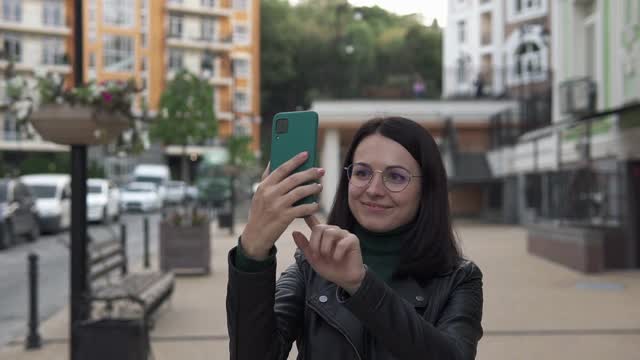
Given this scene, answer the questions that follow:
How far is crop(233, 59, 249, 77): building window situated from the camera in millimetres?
73938

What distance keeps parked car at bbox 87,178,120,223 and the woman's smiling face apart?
29057 mm

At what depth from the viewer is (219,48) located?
239ft

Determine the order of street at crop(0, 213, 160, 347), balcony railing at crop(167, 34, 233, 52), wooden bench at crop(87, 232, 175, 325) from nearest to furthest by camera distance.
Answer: wooden bench at crop(87, 232, 175, 325), street at crop(0, 213, 160, 347), balcony railing at crop(167, 34, 233, 52)

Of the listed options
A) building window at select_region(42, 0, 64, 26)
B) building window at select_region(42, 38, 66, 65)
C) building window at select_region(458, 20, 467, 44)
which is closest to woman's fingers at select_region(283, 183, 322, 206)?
building window at select_region(458, 20, 467, 44)

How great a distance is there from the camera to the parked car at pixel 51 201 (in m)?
25.5

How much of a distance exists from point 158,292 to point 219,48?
65.2 m

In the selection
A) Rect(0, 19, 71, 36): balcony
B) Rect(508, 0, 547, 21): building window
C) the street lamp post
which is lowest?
the street lamp post

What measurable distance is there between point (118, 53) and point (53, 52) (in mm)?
5372

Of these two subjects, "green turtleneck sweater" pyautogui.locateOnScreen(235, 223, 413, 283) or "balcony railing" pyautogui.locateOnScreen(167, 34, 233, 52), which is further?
"balcony railing" pyautogui.locateOnScreen(167, 34, 233, 52)

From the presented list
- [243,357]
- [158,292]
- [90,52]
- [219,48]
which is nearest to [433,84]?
[219,48]

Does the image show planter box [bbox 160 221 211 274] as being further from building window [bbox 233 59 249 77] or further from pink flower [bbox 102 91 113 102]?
building window [bbox 233 59 249 77]

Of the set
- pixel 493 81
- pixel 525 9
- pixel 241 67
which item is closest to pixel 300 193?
pixel 493 81

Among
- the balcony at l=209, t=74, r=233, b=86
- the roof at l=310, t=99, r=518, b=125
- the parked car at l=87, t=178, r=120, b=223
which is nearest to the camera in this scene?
the parked car at l=87, t=178, r=120, b=223

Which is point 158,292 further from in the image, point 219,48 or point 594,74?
point 219,48
